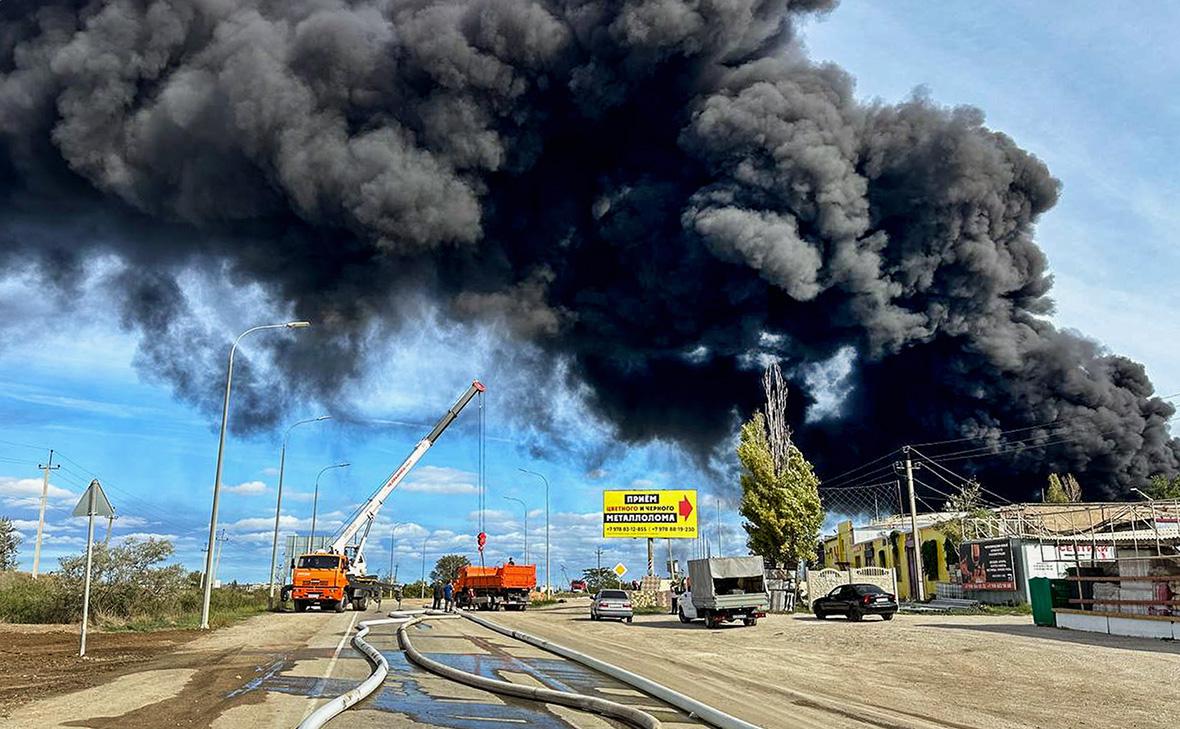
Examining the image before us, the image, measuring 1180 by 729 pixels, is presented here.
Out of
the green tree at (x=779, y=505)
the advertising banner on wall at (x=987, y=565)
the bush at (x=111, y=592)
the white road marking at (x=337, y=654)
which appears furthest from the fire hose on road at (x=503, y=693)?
the advertising banner on wall at (x=987, y=565)

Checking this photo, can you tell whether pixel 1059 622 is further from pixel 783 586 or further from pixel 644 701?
pixel 644 701

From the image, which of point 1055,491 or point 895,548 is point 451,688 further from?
point 1055,491

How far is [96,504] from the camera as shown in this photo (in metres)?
15.1

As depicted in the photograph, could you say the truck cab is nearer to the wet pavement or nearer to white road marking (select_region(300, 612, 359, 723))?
white road marking (select_region(300, 612, 359, 723))

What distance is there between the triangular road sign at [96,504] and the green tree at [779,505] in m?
31.3

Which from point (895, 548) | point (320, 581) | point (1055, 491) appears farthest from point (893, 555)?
point (320, 581)

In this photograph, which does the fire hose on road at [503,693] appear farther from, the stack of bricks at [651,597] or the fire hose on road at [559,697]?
the stack of bricks at [651,597]

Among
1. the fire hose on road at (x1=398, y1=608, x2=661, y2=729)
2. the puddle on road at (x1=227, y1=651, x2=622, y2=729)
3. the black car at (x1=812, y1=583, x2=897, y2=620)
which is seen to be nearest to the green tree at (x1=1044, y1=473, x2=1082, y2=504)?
the black car at (x1=812, y1=583, x2=897, y2=620)

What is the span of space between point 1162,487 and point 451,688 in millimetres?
64013

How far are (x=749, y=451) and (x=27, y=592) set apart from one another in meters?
29.7

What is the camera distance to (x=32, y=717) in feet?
27.8

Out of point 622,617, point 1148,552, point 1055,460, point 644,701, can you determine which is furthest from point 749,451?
point 644,701

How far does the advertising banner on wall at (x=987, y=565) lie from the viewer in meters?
37.9

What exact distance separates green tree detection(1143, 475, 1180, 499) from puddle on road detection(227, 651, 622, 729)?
57.8 meters
